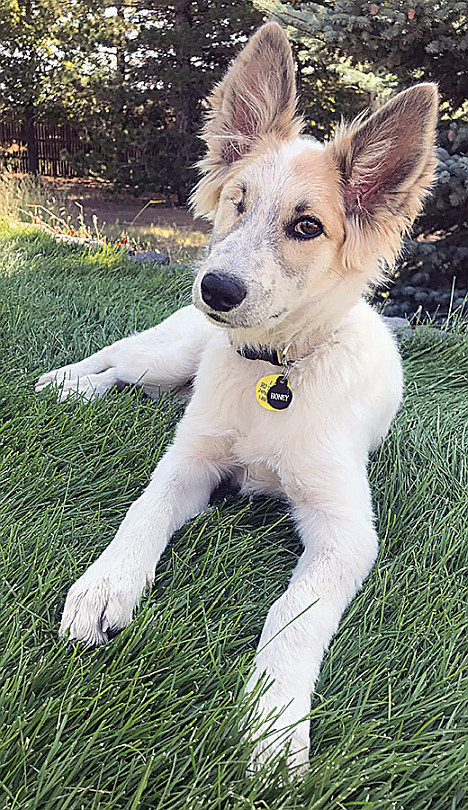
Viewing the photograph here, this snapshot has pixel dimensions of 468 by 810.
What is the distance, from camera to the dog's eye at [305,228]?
2.18 m

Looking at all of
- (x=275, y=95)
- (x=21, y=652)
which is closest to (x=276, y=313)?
(x=275, y=95)

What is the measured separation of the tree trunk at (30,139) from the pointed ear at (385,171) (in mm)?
15733

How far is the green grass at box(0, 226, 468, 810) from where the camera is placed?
4.62 ft

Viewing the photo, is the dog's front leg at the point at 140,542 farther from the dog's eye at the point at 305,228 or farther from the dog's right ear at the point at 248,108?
the dog's right ear at the point at 248,108

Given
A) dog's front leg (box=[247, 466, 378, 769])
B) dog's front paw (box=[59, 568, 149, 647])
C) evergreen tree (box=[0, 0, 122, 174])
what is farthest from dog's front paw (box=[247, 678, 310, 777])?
evergreen tree (box=[0, 0, 122, 174])

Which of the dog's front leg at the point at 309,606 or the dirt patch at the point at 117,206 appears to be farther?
the dirt patch at the point at 117,206

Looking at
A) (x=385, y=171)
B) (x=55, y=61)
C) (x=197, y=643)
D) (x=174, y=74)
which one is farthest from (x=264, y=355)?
(x=55, y=61)

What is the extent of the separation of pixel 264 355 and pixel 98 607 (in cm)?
110

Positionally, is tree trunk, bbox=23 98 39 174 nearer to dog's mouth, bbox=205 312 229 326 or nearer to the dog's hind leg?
the dog's hind leg

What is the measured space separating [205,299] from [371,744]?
128cm

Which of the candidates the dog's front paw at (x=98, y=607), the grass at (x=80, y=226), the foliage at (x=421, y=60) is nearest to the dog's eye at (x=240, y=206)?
the dog's front paw at (x=98, y=607)

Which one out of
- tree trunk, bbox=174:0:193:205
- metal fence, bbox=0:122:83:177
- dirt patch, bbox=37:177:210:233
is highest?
tree trunk, bbox=174:0:193:205

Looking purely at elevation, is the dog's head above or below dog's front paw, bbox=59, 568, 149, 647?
above

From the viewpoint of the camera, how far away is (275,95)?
2381 mm
